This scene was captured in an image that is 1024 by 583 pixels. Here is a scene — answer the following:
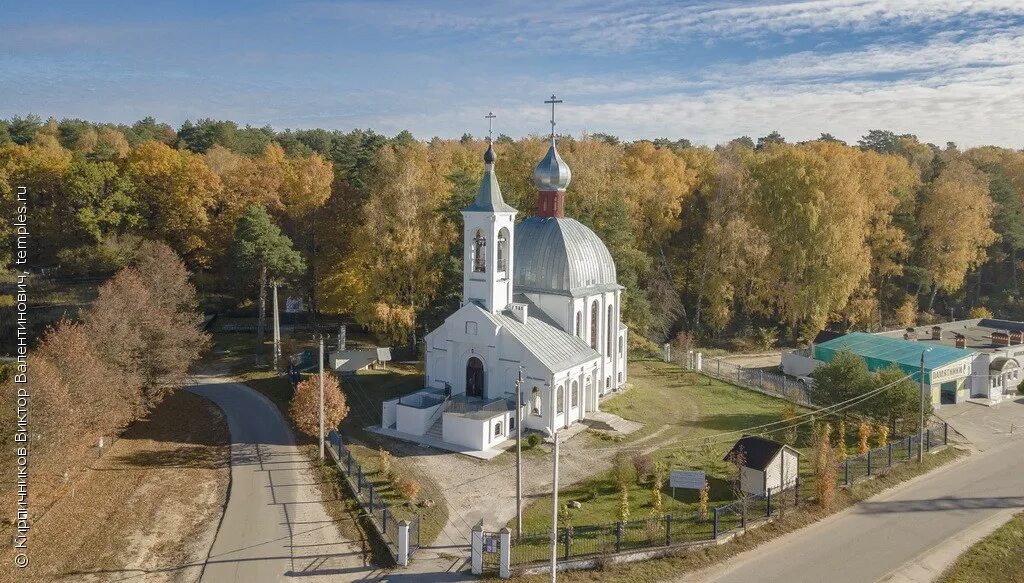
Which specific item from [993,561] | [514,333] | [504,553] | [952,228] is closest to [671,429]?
[514,333]

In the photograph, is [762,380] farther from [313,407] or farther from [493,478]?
[313,407]

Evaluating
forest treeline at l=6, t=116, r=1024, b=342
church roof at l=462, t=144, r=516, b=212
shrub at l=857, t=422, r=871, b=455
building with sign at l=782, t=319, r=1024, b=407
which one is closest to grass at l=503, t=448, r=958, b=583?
shrub at l=857, t=422, r=871, b=455

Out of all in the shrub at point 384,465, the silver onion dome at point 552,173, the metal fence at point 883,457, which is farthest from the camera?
the silver onion dome at point 552,173

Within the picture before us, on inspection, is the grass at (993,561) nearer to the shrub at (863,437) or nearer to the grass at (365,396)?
the shrub at (863,437)

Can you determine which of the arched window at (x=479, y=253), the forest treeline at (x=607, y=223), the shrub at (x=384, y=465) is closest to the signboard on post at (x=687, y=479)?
the shrub at (x=384, y=465)

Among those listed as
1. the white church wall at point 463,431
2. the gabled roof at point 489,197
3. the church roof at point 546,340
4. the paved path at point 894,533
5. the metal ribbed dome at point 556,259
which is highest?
the gabled roof at point 489,197

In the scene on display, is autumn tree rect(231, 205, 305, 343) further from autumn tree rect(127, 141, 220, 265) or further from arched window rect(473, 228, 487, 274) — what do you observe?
arched window rect(473, 228, 487, 274)
